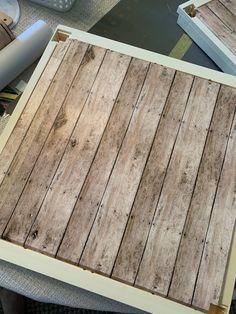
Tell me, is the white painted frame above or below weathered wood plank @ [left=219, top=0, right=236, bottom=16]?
below

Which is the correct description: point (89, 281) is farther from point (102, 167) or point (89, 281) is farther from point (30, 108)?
point (30, 108)

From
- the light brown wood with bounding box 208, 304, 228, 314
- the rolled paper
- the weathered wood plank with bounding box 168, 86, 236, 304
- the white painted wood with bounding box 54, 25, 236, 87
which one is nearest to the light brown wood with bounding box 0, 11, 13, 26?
the rolled paper

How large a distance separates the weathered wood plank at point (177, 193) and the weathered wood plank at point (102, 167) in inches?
5.3

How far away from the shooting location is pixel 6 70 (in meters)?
1.04

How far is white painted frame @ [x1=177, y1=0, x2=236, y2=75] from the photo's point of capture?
1.08 m

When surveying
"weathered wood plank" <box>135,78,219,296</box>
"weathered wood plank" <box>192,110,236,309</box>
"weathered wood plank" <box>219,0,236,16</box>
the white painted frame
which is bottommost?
"weathered wood plank" <box>192,110,236,309</box>

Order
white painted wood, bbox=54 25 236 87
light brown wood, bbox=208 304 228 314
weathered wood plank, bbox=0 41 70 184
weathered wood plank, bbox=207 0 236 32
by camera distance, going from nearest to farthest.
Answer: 1. light brown wood, bbox=208 304 228 314
2. weathered wood plank, bbox=0 41 70 184
3. white painted wood, bbox=54 25 236 87
4. weathered wood plank, bbox=207 0 236 32

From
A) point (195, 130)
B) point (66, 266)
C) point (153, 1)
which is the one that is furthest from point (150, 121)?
point (153, 1)

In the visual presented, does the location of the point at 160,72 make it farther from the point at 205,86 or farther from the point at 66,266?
the point at 66,266

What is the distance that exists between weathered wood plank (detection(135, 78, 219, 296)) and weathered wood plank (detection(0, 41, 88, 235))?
1.01 ft

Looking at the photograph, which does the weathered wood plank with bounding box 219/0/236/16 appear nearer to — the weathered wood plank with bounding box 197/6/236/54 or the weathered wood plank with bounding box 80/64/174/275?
the weathered wood plank with bounding box 197/6/236/54

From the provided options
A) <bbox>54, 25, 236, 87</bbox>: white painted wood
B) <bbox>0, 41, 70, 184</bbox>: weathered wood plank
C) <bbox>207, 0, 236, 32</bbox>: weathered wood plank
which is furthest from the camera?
<bbox>207, 0, 236, 32</bbox>: weathered wood plank

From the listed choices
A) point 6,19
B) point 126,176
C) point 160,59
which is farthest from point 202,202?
point 6,19

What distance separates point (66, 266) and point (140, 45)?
73cm
